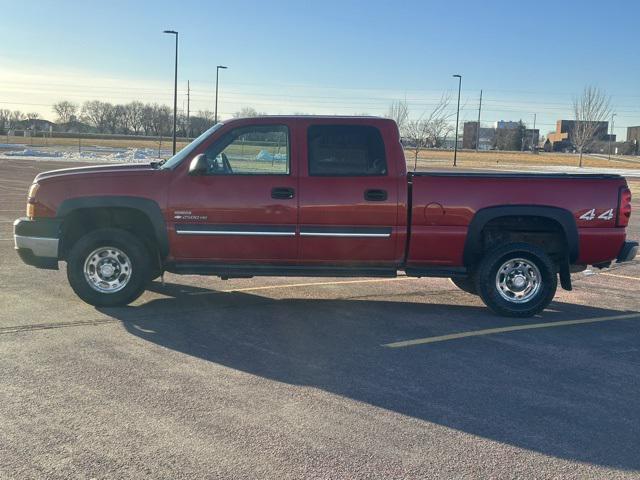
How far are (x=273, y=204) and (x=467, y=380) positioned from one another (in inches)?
113

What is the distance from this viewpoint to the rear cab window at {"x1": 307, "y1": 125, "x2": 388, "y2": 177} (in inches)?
283

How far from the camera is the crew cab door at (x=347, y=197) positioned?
23.3 feet

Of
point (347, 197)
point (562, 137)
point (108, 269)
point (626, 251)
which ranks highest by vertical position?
point (562, 137)

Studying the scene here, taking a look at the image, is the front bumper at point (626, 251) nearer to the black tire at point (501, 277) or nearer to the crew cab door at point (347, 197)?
the black tire at point (501, 277)

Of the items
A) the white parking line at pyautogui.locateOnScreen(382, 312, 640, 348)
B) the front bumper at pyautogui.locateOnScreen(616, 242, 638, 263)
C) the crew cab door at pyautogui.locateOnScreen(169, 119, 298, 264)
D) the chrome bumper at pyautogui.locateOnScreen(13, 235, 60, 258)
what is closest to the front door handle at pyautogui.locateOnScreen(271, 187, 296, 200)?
the crew cab door at pyautogui.locateOnScreen(169, 119, 298, 264)

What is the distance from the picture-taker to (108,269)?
7.29 meters

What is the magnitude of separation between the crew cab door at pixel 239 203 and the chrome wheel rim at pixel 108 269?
0.59 meters

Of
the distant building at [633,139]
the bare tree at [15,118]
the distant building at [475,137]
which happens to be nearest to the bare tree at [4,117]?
the bare tree at [15,118]

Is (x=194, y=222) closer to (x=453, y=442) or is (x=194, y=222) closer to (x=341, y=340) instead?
(x=341, y=340)

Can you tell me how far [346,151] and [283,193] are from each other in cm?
84

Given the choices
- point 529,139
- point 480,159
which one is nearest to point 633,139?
point 529,139

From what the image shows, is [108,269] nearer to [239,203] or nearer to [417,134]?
[239,203]

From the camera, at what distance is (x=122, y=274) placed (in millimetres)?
7301

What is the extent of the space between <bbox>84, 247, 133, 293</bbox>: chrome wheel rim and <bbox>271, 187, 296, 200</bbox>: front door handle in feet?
5.69
